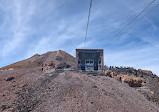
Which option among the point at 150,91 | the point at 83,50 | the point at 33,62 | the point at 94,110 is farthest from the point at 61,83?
the point at 33,62

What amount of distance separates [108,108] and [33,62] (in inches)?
1936

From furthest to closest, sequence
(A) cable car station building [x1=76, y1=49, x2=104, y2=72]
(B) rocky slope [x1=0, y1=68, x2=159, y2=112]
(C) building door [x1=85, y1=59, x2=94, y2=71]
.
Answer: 1. (C) building door [x1=85, y1=59, x2=94, y2=71]
2. (A) cable car station building [x1=76, y1=49, x2=104, y2=72]
3. (B) rocky slope [x1=0, y1=68, x2=159, y2=112]

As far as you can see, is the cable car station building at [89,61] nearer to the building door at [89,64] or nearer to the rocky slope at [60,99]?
the building door at [89,64]

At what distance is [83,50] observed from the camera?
27266mm

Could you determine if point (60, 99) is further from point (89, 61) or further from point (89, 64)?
point (89, 61)

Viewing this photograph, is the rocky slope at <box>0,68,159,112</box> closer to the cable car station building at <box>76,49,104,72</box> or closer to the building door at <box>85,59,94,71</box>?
the cable car station building at <box>76,49,104,72</box>

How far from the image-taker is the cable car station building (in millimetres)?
27709

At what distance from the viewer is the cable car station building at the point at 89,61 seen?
2771cm

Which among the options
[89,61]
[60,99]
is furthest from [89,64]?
[60,99]

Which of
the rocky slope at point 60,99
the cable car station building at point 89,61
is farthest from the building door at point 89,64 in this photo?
the rocky slope at point 60,99

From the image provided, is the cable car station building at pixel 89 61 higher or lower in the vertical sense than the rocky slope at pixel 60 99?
higher

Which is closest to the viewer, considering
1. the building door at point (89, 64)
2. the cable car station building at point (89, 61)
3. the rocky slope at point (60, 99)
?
the rocky slope at point (60, 99)

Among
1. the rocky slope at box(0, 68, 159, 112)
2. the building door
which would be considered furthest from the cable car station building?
the rocky slope at box(0, 68, 159, 112)

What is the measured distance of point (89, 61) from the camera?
2875 cm
